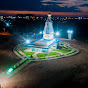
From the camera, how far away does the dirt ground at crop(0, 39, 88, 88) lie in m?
19.9

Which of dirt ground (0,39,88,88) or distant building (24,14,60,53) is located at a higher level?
distant building (24,14,60,53)

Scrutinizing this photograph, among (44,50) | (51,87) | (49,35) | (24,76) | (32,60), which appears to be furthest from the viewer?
(49,35)

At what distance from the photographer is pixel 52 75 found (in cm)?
2308

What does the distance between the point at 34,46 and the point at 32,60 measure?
8.19 metres

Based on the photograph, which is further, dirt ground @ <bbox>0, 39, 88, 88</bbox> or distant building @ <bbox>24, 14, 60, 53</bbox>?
distant building @ <bbox>24, 14, 60, 53</bbox>

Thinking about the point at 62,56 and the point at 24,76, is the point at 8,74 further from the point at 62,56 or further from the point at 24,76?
the point at 62,56

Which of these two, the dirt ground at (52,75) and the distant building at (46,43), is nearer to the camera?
the dirt ground at (52,75)

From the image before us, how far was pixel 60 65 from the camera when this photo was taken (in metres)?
27.9

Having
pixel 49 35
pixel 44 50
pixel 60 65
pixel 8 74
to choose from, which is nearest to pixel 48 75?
pixel 60 65

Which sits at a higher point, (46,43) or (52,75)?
(46,43)

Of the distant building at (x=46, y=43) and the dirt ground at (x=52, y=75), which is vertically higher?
the distant building at (x=46, y=43)

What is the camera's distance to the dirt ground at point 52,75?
65.4ft

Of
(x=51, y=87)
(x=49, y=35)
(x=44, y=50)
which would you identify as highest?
(x=49, y=35)

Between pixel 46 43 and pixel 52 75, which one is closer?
pixel 52 75
